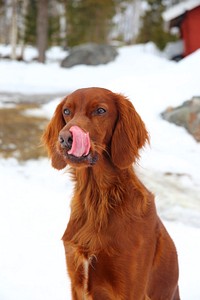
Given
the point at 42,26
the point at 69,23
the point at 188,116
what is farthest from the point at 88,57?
the point at 188,116

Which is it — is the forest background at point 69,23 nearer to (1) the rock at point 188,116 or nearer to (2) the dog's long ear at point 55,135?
(1) the rock at point 188,116

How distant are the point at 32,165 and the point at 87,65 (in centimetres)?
1416

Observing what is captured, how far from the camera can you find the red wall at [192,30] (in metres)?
18.0

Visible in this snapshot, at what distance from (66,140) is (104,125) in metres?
0.34

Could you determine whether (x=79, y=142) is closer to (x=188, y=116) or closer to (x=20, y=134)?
(x=20, y=134)

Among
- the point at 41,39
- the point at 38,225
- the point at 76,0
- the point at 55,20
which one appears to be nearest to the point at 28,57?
the point at 55,20

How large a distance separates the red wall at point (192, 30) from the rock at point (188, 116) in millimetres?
10884

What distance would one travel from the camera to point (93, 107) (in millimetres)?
2127

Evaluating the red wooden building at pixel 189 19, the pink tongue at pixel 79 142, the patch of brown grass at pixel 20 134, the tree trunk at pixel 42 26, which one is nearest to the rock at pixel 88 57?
the tree trunk at pixel 42 26

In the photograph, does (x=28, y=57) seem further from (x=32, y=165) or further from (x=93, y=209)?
(x=93, y=209)

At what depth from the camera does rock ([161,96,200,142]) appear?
7.35m

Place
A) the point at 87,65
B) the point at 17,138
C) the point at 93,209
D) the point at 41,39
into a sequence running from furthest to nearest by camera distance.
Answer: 1. the point at 41,39
2. the point at 87,65
3. the point at 17,138
4. the point at 93,209

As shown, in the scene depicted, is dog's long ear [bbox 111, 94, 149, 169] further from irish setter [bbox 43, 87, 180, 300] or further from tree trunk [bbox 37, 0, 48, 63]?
tree trunk [bbox 37, 0, 48, 63]

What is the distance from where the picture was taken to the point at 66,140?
6.19ft
